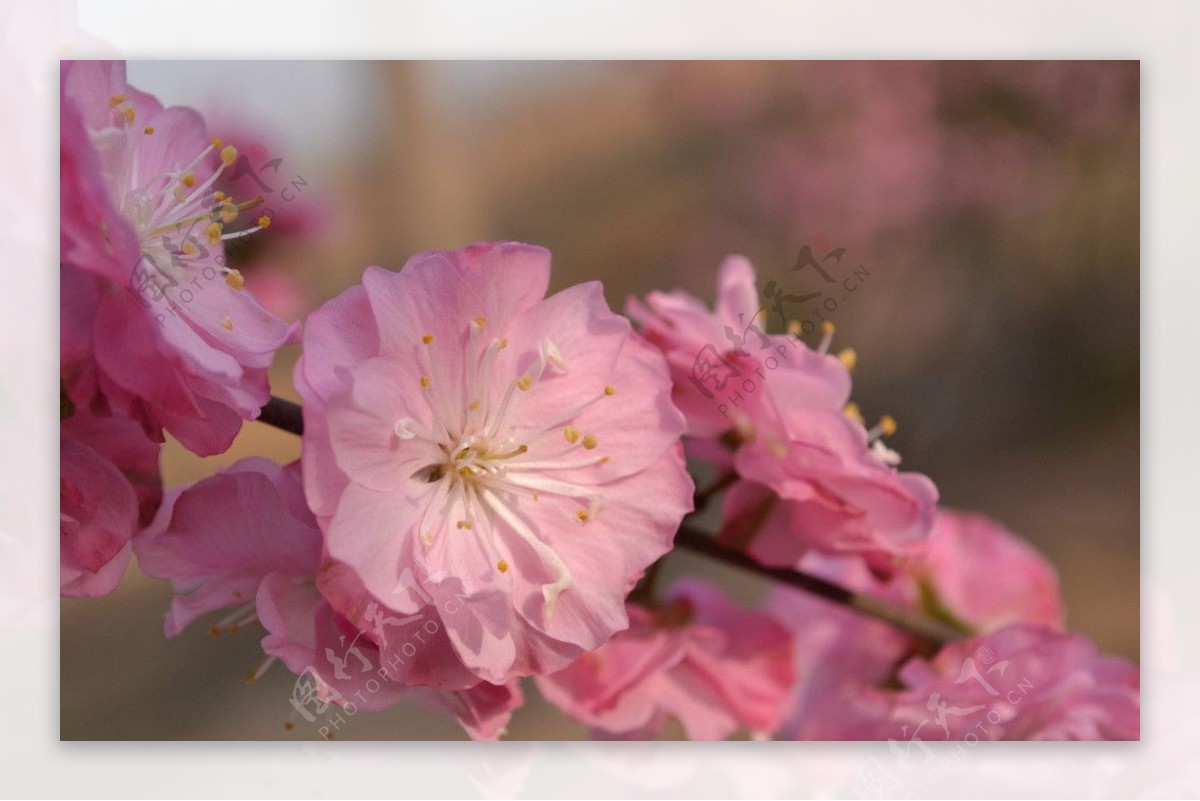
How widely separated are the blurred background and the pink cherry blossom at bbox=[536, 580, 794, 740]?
0.03 m

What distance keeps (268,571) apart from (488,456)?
23 cm

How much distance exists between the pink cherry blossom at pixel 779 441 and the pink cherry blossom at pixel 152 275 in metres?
0.39

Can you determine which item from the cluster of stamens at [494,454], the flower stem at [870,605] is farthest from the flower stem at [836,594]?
the cluster of stamens at [494,454]

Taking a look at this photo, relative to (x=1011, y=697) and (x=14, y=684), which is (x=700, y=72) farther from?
(x=14, y=684)

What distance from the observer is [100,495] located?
1077 mm

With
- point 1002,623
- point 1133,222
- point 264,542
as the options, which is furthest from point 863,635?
point 264,542

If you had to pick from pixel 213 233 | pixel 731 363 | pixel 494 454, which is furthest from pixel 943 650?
pixel 213 233

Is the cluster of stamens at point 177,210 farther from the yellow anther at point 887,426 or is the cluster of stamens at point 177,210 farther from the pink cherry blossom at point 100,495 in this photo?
the yellow anther at point 887,426

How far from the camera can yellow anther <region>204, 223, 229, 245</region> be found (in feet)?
3.50

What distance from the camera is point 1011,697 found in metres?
1.14

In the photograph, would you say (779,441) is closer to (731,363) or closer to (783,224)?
(731,363)

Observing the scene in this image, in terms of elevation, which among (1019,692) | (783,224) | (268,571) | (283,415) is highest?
(783,224)

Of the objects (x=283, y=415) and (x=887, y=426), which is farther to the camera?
(x=887, y=426)

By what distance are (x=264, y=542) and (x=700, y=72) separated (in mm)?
639
